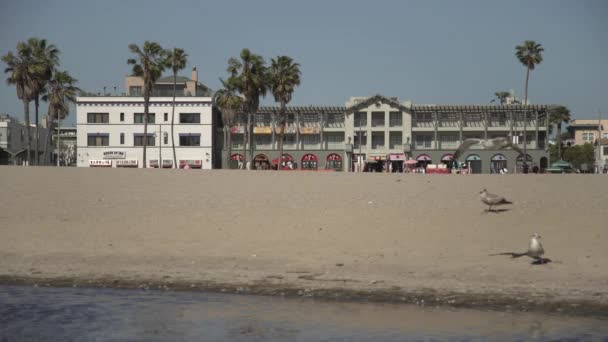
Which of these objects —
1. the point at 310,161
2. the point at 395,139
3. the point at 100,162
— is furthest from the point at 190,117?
the point at 395,139

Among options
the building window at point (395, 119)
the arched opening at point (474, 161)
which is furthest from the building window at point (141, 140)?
the arched opening at point (474, 161)

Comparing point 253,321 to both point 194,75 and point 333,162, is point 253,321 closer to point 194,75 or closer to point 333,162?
point 333,162

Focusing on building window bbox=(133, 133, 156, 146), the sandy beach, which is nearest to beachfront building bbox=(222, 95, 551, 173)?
building window bbox=(133, 133, 156, 146)

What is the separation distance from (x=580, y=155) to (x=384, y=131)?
3867cm

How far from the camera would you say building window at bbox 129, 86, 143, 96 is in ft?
291

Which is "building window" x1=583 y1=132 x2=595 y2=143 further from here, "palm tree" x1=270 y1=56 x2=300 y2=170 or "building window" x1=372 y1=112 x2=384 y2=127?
"palm tree" x1=270 y1=56 x2=300 y2=170

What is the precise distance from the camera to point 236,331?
453 inches

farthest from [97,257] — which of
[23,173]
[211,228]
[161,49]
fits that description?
[161,49]

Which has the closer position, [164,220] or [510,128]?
[164,220]

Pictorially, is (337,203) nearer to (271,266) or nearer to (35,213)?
(271,266)

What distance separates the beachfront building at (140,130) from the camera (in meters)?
85.6

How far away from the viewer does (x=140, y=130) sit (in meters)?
86.2

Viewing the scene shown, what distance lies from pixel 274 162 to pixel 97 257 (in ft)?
234

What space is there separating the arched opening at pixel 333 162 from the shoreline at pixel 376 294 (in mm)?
73595
